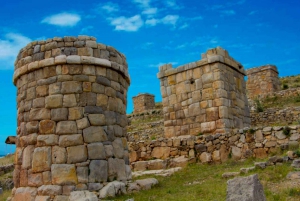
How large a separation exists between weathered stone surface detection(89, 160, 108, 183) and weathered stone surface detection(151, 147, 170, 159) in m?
3.96

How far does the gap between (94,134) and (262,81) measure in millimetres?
17281

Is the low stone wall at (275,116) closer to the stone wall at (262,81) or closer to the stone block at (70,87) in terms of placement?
the stone wall at (262,81)

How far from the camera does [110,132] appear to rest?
7500 mm

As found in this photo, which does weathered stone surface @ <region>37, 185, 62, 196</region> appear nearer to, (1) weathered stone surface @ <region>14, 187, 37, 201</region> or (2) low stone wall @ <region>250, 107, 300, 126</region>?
(1) weathered stone surface @ <region>14, 187, 37, 201</region>

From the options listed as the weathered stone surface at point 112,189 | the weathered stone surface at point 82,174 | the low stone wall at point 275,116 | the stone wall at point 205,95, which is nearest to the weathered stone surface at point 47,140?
the weathered stone surface at point 82,174

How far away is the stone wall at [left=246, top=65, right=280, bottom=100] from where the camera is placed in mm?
21641

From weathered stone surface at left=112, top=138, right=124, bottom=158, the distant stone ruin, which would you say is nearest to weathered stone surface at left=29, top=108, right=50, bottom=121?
weathered stone surface at left=112, top=138, right=124, bottom=158

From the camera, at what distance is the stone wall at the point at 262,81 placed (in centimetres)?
2164

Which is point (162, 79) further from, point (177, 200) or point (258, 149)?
point (177, 200)

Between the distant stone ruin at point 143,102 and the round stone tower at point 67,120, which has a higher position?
the distant stone ruin at point 143,102

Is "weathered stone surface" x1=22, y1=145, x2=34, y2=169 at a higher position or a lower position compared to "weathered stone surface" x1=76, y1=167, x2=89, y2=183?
higher

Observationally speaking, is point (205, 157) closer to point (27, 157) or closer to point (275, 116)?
point (27, 157)

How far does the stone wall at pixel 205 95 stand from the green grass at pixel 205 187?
2249 millimetres

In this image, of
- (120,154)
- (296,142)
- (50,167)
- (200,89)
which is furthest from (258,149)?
(50,167)
